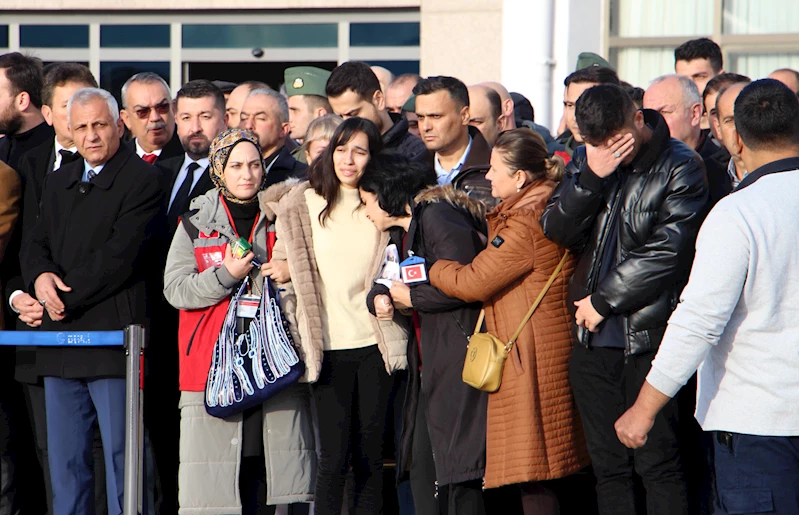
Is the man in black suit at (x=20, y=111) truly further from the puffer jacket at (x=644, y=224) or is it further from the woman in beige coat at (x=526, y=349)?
the puffer jacket at (x=644, y=224)

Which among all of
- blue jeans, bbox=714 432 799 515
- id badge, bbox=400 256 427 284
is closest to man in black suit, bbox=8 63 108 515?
id badge, bbox=400 256 427 284

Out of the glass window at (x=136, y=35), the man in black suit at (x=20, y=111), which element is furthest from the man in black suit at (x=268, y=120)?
the glass window at (x=136, y=35)

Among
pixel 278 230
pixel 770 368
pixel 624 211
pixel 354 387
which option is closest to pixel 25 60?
pixel 278 230

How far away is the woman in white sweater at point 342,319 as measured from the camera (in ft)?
17.4

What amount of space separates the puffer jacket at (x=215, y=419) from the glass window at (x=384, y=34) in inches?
253

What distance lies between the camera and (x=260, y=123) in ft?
21.5

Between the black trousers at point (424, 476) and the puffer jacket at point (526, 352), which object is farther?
the black trousers at point (424, 476)

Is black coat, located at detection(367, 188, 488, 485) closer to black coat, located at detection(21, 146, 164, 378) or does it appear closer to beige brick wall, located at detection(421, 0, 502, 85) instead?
black coat, located at detection(21, 146, 164, 378)

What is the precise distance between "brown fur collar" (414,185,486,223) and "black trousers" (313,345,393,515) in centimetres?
81

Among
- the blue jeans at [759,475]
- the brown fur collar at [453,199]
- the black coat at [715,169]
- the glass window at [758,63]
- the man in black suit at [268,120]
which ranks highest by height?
the glass window at [758,63]

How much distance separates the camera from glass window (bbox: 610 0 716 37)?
1123 cm

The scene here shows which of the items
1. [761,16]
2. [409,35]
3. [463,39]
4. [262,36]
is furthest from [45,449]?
[761,16]

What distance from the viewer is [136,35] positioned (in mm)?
12172

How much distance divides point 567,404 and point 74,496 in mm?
2578
